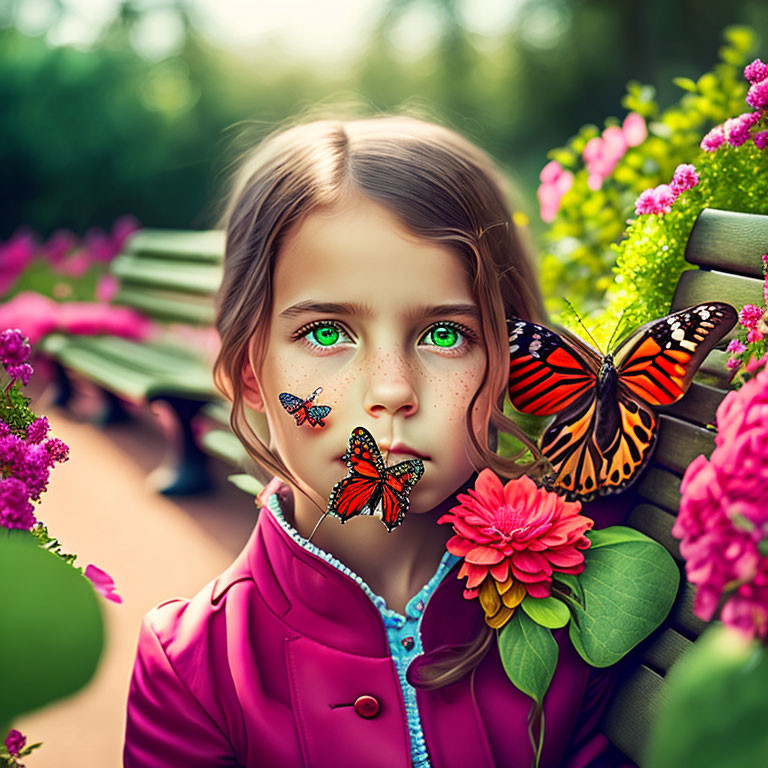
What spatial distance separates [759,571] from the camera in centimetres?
97

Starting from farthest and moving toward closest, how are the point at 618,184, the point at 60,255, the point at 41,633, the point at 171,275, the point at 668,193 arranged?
1. the point at 60,255
2. the point at 171,275
3. the point at 618,184
4. the point at 668,193
5. the point at 41,633

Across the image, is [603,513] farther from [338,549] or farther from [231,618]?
[231,618]

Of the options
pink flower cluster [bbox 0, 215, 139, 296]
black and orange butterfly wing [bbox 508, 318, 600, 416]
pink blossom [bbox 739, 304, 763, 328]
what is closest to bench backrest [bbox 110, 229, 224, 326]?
pink flower cluster [bbox 0, 215, 139, 296]

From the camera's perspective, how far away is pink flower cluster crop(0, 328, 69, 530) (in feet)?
4.25

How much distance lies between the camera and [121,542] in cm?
300

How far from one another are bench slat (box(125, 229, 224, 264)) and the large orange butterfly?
288cm

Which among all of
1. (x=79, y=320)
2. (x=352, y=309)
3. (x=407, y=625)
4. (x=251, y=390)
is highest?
(x=352, y=309)

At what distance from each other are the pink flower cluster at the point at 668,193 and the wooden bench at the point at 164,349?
6.81 feet

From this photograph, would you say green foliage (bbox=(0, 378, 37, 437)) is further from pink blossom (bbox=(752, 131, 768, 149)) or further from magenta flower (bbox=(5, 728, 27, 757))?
pink blossom (bbox=(752, 131, 768, 149))

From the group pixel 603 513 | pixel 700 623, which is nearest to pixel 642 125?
pixel 603 513

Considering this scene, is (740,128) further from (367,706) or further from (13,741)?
(13,741)

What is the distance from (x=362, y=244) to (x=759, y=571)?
2.63 ft

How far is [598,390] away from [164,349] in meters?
3.82

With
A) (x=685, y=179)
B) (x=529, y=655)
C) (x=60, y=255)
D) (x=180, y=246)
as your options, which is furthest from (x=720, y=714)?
(x=60, y=255)
